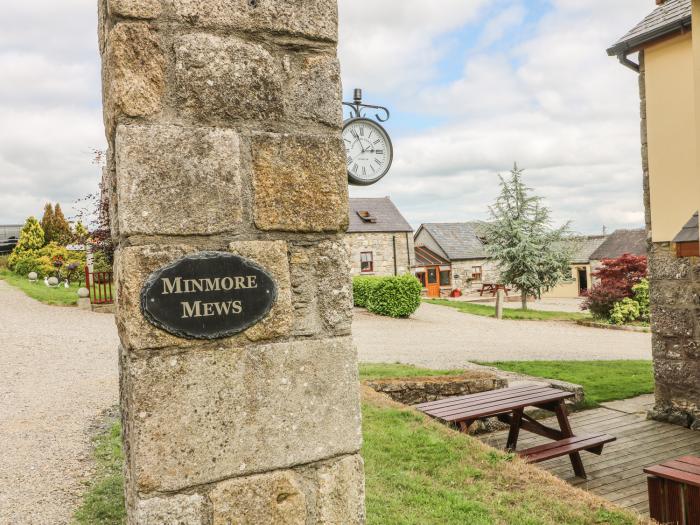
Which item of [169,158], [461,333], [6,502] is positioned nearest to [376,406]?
[6,502]

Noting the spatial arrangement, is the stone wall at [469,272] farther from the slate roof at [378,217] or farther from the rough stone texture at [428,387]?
the rough stone texture at [428,387]

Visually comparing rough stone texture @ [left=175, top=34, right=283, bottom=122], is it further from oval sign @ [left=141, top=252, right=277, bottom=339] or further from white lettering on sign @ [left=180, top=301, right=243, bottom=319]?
white lettering on sign @ [left=180, top=301, right=243, bottom=319]

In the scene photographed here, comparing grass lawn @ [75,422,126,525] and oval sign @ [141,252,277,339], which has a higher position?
oval sign @ [141,252,277,339]

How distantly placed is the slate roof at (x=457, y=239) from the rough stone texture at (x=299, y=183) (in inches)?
1284

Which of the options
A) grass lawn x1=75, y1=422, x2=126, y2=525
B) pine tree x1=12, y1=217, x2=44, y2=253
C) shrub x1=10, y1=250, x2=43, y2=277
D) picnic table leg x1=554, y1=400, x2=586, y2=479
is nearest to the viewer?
grass lawn x1=75, y1=422, x2=126, y2=525

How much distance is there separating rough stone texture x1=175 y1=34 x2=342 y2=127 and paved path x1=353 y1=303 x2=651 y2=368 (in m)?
9.13

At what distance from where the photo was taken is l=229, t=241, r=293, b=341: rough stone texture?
1.73 meters

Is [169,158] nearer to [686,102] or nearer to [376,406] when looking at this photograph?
[376,406]

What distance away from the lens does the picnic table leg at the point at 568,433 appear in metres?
5.58

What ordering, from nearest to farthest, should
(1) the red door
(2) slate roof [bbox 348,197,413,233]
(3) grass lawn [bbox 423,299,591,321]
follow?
(3) grass lawn [bbox 423,299,591,321], (2) slate roof [bbox 348,197,413,233], (1) the red door

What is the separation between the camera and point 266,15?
5.78 feet

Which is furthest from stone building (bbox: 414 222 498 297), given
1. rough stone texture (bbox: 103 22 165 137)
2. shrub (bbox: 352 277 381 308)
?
rough stone texture (bbox: 103 22 165 137)

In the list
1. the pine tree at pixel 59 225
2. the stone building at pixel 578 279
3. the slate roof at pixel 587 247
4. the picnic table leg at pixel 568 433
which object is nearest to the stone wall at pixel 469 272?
the stone building at pixel 578 279

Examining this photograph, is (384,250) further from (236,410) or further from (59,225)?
(236,410)
